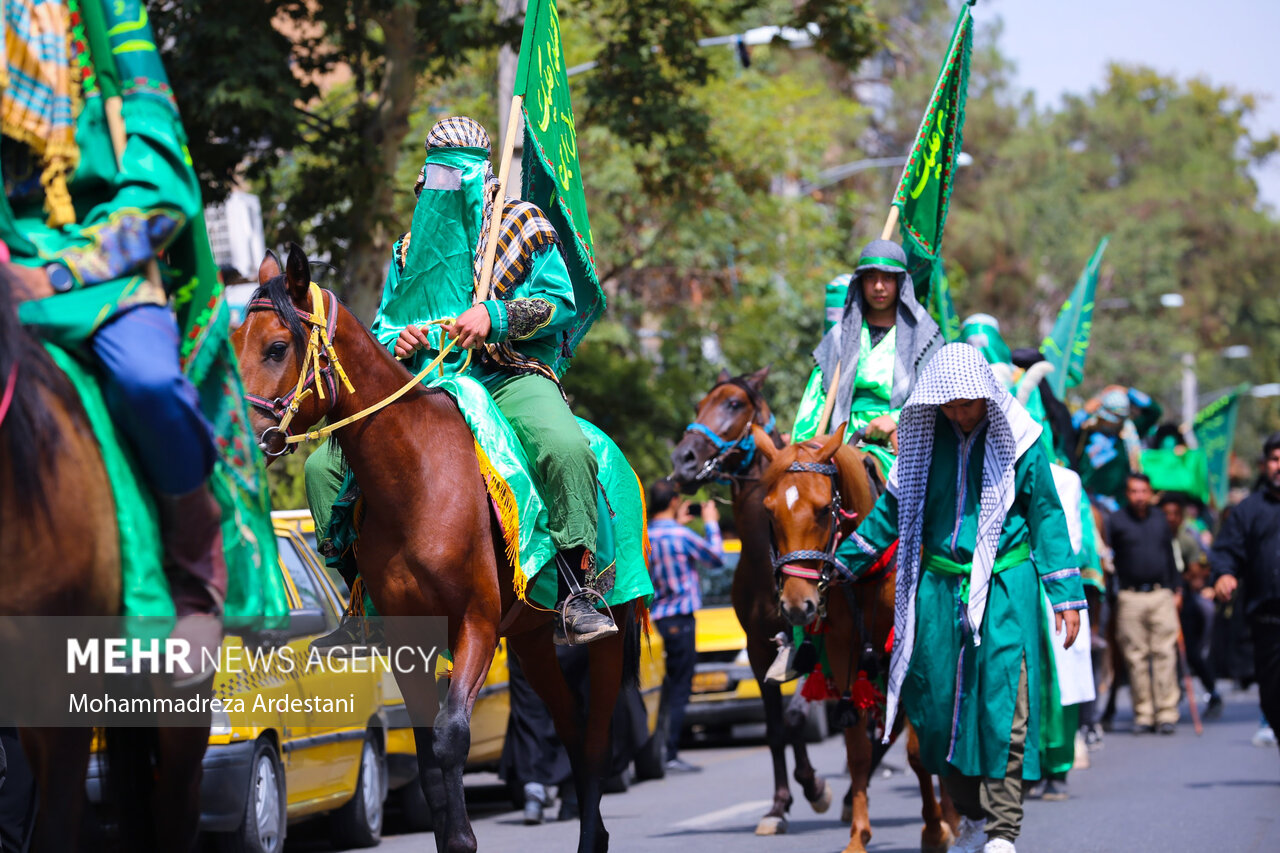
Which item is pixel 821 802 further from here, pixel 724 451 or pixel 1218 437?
pixel 1218 437

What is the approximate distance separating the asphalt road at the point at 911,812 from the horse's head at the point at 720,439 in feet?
7.36

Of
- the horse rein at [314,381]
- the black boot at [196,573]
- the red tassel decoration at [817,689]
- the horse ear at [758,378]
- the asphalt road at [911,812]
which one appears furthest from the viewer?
the horse ear at [758,378]

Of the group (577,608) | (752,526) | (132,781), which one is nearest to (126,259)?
(132,781)

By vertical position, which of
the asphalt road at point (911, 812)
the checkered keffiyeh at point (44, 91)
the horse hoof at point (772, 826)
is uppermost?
the checkered keffiyeh at point (44, 91)

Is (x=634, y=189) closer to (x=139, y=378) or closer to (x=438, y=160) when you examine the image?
(x=438, y=160)

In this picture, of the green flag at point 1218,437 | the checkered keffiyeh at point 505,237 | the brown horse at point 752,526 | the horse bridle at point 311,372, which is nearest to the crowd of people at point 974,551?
the brown horse at point 752,526

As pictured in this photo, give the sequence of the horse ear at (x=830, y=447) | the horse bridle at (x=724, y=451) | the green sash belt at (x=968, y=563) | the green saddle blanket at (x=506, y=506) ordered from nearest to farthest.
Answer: the green saddle blanket at (x=506, y=506) < the green sash belt at (x=968, y=563) < the horse ear at (x=830, y=447) < the horse bridle at (x=724, y=451)

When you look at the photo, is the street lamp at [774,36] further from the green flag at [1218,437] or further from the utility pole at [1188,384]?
the utility pole at [1188,384]

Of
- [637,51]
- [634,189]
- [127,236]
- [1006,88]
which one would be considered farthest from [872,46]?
[1006,88]

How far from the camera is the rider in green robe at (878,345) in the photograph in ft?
32.9

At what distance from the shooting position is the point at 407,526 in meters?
6.77

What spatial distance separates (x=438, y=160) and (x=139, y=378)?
3.60 meters

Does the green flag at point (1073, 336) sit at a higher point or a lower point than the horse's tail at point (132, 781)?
higher

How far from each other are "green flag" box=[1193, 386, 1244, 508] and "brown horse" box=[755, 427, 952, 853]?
22.1m
